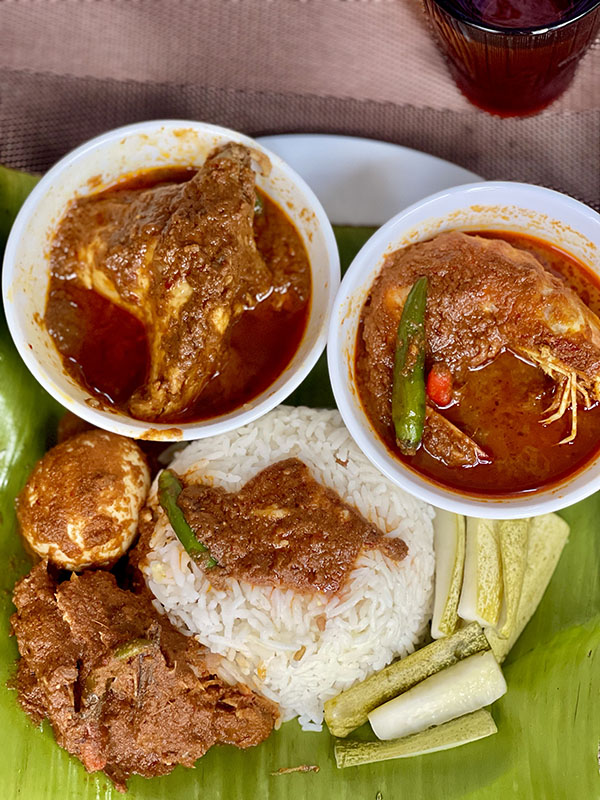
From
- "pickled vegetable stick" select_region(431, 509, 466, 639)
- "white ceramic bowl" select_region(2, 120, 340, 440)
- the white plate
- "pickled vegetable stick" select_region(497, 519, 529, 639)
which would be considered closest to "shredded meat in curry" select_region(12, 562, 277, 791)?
"white ceramic bowl" select_region(2, 120, 340, 440)

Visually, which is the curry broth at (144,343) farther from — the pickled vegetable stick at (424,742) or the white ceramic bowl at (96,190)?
the pickled vegetable stick at (424,742)

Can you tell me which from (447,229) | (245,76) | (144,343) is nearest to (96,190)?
(144,343)

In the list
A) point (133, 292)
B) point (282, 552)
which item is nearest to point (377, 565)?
point (282, 552)

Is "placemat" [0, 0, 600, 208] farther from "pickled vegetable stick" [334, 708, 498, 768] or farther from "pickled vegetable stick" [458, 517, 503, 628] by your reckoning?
"pickled vegetable stick" [334, 708, 498, 768]

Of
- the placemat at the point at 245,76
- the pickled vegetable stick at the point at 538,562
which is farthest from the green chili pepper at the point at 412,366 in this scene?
the placemat at the point at 245,76

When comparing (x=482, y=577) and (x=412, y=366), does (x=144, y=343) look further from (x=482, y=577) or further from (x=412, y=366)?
(x=482, y=577)

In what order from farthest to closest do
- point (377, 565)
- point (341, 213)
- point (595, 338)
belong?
point (341, 213), point (377, 565), point (595, 338)

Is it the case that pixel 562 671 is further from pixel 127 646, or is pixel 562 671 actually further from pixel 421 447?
pixel 127 646
